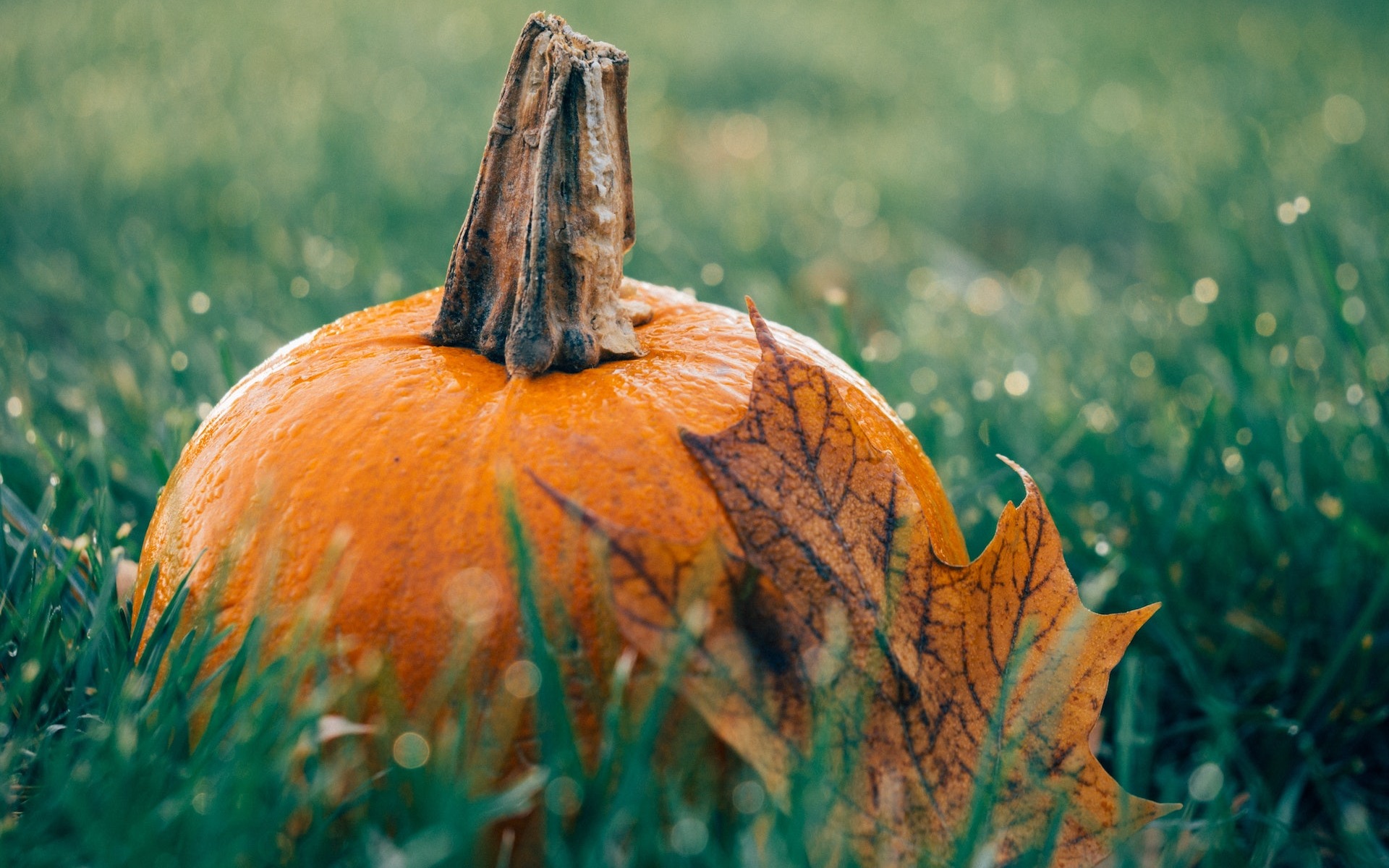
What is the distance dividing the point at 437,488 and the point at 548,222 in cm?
34

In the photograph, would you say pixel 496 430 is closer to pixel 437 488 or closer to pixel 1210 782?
pixel 437 488

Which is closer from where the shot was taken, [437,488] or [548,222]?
[437,488]

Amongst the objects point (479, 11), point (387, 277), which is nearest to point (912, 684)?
point (387, 277)

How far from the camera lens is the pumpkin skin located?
39.6 inches

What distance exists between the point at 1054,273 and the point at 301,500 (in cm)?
359

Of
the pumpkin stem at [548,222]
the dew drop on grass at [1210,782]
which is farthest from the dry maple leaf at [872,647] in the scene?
the pumpkin stem at [548,222]

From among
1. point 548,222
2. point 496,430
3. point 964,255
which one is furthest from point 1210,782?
point 964,255

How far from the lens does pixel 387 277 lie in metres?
2.67

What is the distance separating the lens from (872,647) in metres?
1.04

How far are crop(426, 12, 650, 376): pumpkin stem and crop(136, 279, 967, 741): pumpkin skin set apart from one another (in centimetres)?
4

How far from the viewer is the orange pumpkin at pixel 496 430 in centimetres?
102

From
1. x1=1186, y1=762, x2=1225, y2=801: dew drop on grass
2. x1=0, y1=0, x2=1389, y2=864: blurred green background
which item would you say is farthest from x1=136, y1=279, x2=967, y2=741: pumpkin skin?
x1=0, y1=0, x2=1389, y2=864: blurred green background

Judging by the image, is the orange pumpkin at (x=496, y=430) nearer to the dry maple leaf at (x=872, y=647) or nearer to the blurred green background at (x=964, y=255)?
the dry maple leaf at (x=872, y=647)

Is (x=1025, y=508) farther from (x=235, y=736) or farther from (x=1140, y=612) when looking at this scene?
(x=235, y=736)
